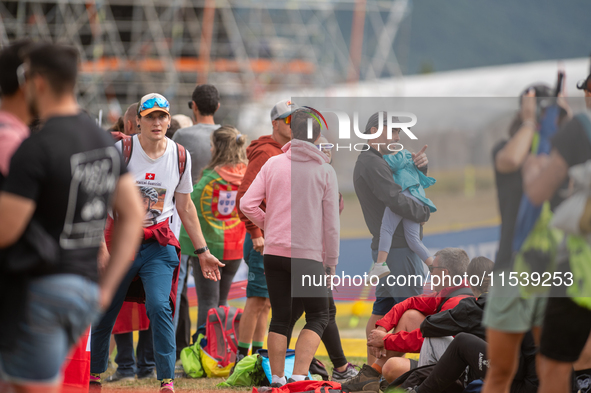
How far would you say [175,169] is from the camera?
4.56m

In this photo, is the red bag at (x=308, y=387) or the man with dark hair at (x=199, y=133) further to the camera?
the man with dark hair at (x=199, y=133)

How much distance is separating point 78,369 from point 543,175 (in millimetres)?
2814

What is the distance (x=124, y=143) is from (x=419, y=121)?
194cm

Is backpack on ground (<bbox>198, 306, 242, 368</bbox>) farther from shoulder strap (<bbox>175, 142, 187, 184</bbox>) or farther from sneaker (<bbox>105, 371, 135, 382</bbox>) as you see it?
shoulder strap (<bbox>175, 142, 187, 184</bbox>)

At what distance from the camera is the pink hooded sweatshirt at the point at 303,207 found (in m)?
4.36

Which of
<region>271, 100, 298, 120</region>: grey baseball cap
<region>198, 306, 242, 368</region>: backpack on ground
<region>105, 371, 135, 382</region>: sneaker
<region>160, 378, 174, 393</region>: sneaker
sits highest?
<region>271, 100, 298, 120</region>: grey baseball cap

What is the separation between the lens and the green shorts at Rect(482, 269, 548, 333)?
9.77 feet

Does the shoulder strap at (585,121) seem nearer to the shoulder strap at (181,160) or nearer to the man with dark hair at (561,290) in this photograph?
the man with dark hair at (561,290)

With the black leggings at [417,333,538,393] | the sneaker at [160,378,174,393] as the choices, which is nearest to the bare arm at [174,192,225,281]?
the sneaker at [160,378,174,393]

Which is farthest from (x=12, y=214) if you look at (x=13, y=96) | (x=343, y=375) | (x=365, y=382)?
(x=343, y=375)

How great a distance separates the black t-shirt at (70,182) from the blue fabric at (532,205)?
1.74m

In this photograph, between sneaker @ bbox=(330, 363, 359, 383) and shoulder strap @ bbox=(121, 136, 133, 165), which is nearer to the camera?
shoulder strap @ bbox=(121, 136, 133, 165)

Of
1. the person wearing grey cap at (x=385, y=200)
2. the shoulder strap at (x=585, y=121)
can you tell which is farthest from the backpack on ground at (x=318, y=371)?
the shoulder strap at (x=585, y=121)

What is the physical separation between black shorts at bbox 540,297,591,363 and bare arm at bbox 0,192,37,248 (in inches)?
84.8
